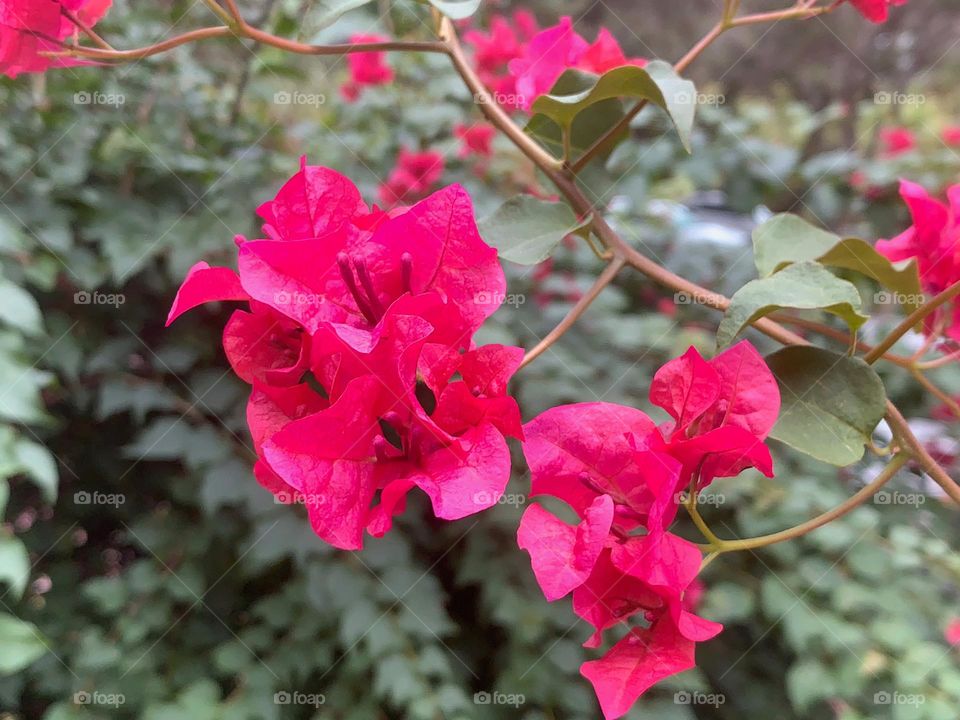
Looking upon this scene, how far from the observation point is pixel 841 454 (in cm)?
32

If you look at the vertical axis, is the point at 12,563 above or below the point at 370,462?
below

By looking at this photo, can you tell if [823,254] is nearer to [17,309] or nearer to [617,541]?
[617,541]

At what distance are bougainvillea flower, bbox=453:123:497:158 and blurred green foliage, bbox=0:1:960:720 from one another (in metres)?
0.04

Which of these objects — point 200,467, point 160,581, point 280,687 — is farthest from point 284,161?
point 280,687

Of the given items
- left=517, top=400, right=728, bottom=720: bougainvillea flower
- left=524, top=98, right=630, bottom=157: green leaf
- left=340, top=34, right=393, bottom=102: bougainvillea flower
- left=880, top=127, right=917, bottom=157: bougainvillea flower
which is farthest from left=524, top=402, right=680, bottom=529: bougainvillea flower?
left=880, top=127, right=917, bottom=157: bougainvillea flower

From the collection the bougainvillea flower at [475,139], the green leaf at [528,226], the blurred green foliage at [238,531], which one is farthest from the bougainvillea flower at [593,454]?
the bougainvillea flower at [475,139]

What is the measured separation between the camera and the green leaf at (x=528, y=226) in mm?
405

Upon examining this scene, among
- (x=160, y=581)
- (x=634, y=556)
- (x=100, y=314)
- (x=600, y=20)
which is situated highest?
(x=634, y=556)

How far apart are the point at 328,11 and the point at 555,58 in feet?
0.77


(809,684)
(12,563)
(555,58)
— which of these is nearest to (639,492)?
(555,58)

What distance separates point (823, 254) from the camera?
0.39 m

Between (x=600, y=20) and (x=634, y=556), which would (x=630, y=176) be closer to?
(x=634, y=556)

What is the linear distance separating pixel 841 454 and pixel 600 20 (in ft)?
13.5

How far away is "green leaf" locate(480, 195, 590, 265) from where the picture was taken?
405 mm
